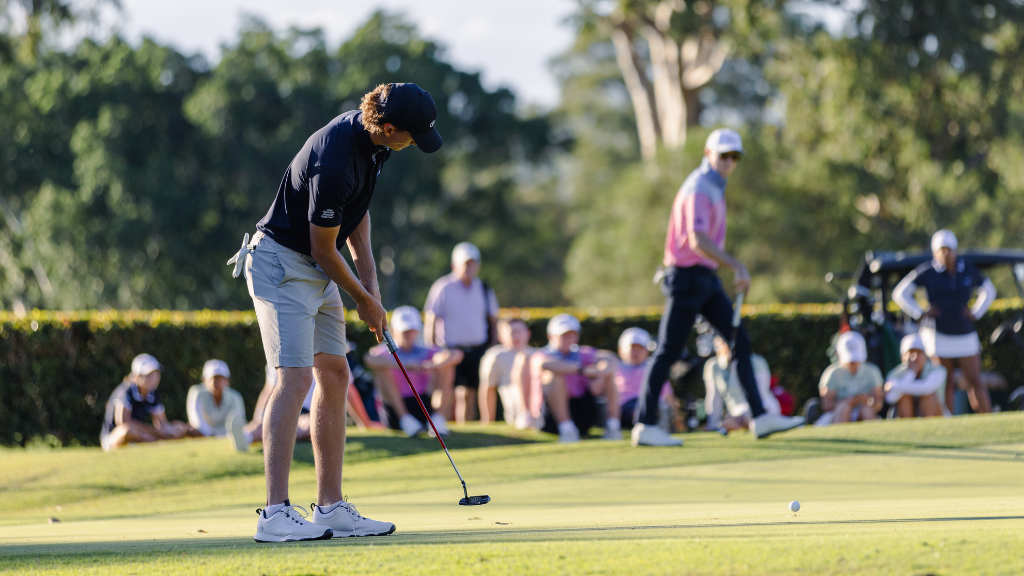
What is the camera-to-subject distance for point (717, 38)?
99.1ft

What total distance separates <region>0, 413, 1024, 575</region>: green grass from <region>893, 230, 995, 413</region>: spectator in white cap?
2777 millimetres

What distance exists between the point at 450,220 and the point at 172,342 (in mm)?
25226

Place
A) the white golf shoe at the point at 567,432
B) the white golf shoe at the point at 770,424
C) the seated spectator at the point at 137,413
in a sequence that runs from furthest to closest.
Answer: the seated spectator at the point at 137,413 < the white golf shoe at the point at 567,432 < the white golf shoe at the point at 770,424

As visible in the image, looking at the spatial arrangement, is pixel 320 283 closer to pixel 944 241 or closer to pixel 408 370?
pixel 408 370

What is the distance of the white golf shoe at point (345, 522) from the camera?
14.9 feet

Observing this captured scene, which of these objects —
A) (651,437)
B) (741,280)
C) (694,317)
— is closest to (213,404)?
(651,437)

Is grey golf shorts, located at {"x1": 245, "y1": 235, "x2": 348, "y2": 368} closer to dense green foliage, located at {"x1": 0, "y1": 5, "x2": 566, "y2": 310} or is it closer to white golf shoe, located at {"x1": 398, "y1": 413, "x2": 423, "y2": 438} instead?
white golf shoe, located at {"x1": 398, "y1": 413, "x2": 423, "y2": 438}

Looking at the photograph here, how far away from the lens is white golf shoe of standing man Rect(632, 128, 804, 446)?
7734mm

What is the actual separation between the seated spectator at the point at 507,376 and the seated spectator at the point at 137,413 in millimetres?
3418

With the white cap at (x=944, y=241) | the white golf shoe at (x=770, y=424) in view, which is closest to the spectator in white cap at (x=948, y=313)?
the white cap at (x=944, y=241)

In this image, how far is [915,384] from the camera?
34.3ft

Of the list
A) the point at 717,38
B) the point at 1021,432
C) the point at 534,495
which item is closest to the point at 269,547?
the point at 534,495

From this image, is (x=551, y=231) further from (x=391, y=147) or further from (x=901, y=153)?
(x=391, y=147)

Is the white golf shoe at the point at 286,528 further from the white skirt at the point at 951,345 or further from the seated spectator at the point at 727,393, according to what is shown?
the white skirt at the point at 951,345
